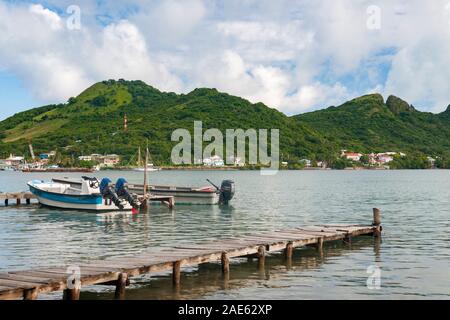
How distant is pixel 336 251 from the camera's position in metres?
26.4

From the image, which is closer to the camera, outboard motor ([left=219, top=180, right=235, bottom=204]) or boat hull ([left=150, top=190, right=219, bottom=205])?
boat hull ([left=150, top=190, right=219, bottom=205])

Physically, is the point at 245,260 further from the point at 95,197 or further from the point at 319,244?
the point at 95,197

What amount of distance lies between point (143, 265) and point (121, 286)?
942mm

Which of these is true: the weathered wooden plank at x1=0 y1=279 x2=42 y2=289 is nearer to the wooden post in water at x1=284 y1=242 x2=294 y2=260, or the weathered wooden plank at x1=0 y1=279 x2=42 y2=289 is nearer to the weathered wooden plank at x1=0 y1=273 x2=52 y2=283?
the weathered wooden plank at x1=0 y1=273 x2=52 y2=283

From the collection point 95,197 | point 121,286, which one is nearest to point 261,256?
point 121,286

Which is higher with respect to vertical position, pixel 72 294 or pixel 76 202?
pixel 76 202

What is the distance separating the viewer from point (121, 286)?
17.0 m

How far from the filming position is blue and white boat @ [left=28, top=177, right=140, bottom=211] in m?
44.6

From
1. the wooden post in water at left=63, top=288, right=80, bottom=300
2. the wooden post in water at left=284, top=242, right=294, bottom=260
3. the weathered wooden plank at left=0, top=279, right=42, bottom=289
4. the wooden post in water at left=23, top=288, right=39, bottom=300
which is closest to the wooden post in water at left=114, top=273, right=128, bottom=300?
the wooden post in water at left=63, top=288, right=80, bottom=300

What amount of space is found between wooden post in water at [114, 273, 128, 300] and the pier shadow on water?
1.34ft
